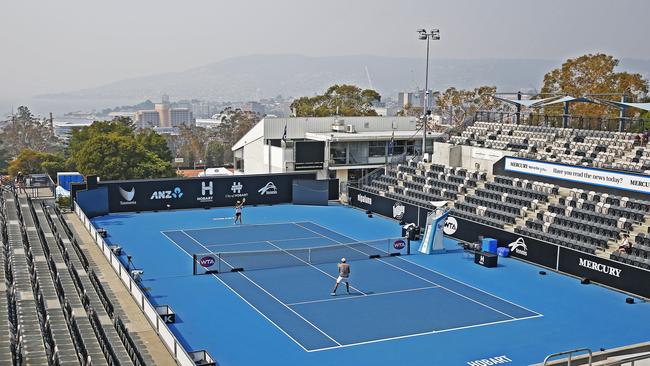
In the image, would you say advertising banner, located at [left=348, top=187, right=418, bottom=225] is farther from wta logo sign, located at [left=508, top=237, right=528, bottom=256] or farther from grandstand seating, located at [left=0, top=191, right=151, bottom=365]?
grandstand seating, located at [left=0, top=191, right=151, bottom=365]

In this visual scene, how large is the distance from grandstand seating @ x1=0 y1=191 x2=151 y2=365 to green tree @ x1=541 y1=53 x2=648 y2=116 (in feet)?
159

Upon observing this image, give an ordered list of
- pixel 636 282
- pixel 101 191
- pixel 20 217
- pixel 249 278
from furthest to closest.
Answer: pixel 101 191 < pixel 20 217 < pixel 249 278 < pixel 636 282

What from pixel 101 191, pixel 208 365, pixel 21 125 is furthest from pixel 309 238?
pixel 21 125

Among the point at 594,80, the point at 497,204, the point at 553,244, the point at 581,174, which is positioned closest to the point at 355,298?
the point at 553,244

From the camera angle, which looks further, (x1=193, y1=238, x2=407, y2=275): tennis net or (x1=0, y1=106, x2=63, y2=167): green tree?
(x1=0, y1=106, x2=63, y2=167): green tree

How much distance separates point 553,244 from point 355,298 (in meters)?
9.67

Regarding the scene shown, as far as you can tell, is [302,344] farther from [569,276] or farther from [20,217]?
[20,217]

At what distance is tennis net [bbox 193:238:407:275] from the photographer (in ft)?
91.9

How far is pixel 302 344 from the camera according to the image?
19875 mm

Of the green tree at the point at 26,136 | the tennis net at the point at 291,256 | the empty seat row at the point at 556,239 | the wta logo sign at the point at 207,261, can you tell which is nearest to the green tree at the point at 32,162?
Result: the tennis net at the point at 291,256

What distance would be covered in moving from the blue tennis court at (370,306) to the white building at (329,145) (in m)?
16.1

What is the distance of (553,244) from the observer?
29.3m

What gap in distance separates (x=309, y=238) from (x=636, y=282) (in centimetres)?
1540

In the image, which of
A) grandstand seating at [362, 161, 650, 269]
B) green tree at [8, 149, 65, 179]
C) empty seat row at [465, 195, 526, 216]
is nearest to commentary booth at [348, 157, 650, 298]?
grandstand seating at [362, 161, 650, 269]
